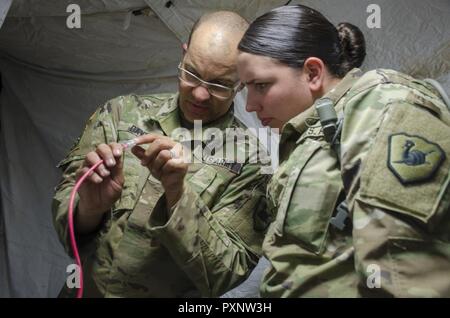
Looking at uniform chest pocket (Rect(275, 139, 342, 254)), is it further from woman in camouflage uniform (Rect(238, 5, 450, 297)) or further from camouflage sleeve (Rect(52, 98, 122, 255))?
camouflage sleeve (Rect(52, 98, 122, 255))

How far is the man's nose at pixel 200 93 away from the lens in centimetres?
128

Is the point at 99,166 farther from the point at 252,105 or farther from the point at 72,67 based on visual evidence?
the point at 72,67

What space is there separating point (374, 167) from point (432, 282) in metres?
0.18

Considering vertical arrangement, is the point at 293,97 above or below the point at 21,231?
above

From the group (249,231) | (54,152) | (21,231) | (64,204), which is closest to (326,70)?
(249,231)

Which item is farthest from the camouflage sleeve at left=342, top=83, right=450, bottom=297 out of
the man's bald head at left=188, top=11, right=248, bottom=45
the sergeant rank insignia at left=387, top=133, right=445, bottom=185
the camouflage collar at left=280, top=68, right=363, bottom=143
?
the man's bald head at left=188, top=11, right=248, bottom=45

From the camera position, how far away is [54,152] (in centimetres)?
228

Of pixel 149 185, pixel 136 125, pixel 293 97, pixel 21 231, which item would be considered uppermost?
pixel 293 97

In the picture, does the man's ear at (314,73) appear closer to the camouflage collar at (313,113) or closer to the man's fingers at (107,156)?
the camouflage collar at (313,113)

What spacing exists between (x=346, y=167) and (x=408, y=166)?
0.09 metres

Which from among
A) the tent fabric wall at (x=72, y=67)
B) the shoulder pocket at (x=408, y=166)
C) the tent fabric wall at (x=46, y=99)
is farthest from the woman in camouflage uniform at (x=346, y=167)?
the tent fabric wall at (x=46, y=99)

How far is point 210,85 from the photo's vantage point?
1290 millimetres

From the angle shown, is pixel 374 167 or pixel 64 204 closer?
pixel 374 167
